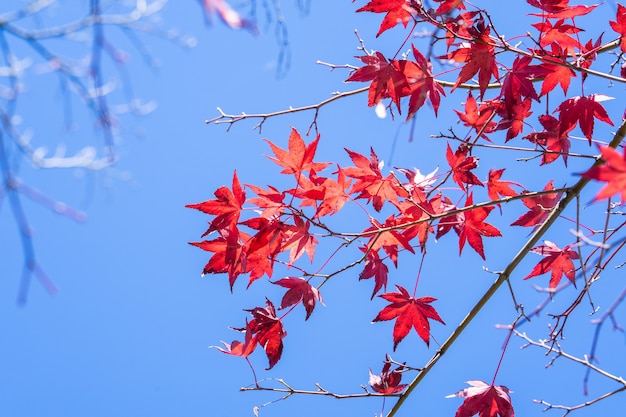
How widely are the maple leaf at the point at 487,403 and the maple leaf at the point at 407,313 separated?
22 cm

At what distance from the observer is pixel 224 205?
1644mm

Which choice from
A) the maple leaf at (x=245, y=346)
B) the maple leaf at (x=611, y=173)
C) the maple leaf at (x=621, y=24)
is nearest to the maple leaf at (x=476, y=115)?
the maple leaf at (x=621, y=24)

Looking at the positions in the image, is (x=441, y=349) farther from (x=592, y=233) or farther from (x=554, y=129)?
(x=554, y=129)

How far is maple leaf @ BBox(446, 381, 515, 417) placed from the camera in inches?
70.7

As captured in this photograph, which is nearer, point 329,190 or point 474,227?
point 329,190

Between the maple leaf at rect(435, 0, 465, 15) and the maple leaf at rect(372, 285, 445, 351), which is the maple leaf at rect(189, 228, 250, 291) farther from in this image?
the maple leaf at rect(435, 0, 465, 15)

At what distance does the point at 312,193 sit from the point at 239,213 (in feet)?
0.64

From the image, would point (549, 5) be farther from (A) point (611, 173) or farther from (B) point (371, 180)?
(A) point (611, 173)

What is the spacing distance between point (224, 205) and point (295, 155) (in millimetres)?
211

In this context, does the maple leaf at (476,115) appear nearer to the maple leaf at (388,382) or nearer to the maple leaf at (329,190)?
the maple leaf at (329,190)

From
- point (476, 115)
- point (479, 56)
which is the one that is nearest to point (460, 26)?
point (479, 56)

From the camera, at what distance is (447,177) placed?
1.77m

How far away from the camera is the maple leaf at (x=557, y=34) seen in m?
1.76

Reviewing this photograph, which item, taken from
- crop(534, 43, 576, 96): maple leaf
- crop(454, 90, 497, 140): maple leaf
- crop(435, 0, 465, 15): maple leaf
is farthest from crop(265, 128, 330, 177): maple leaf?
crop(534, 43, 576, 96): maple leaf
